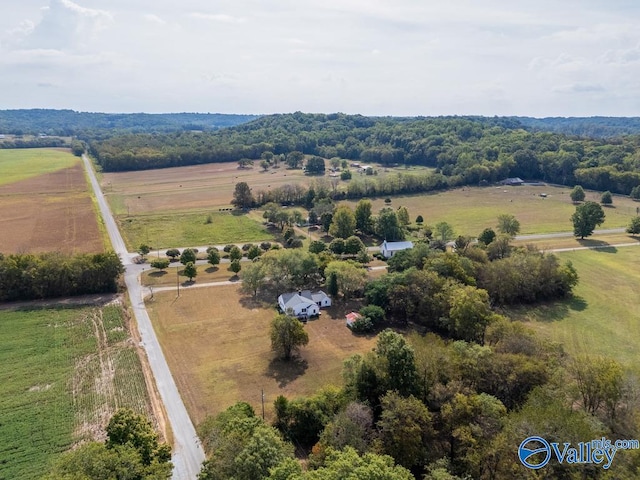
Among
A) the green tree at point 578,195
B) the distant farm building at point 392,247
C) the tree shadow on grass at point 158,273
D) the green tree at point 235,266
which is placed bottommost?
the tree shadow on grass at point 158,273

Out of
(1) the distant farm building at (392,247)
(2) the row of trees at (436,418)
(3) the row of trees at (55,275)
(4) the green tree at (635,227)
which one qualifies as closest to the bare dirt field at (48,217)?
(3) the row of trees at (55,275)

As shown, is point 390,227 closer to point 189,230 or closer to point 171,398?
point 189,230

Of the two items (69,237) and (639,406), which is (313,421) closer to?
(639,406)

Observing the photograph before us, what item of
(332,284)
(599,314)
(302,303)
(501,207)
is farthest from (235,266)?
(501,207)

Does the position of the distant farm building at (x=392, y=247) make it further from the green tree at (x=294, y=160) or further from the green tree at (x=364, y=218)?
the green tree at (x=294, y=160)

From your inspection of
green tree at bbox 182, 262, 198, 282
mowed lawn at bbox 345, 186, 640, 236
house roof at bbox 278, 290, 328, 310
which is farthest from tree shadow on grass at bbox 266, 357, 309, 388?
mowed lawn at bbox 345, 186, 640, 236

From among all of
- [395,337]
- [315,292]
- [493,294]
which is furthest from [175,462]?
[493,294]

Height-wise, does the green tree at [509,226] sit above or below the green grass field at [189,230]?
above
